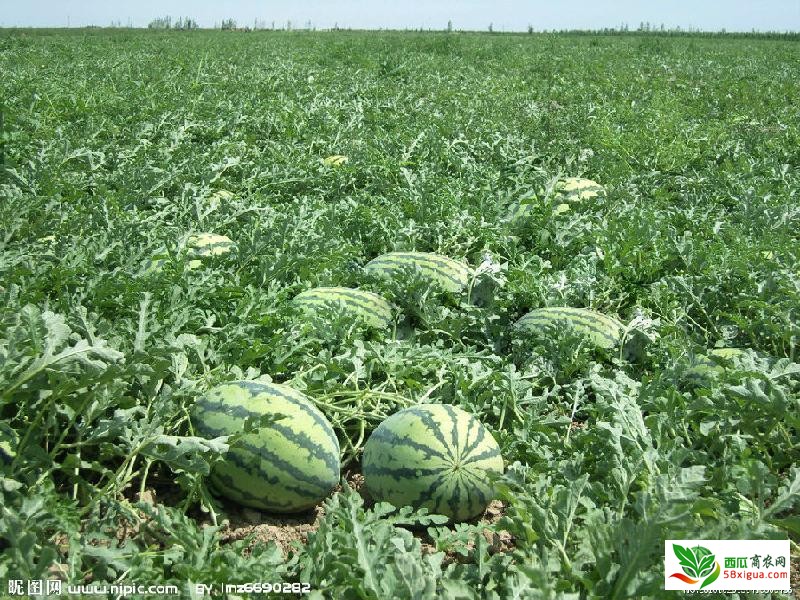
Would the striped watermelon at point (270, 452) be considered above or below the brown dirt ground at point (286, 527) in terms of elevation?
above

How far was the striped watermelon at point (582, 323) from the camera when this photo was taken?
3.47m

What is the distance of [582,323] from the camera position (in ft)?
11.6

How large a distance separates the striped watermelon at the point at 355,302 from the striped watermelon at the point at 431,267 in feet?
0.81

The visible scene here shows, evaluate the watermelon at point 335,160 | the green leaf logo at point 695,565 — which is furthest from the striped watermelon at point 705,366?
the watermelon at point 335,160

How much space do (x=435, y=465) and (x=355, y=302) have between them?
1.26 m

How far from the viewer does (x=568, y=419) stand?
9.51 ft

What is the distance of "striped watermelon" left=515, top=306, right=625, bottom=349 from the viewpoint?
347 centimetres

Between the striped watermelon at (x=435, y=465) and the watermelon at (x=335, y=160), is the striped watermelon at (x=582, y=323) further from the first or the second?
the watermelon at (x=335, y=160)

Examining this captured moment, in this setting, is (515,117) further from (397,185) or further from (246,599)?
(246,599)

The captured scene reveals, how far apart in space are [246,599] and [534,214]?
3478mm

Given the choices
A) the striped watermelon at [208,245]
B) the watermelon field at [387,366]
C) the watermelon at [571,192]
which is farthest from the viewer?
the watermelon at [571,192]

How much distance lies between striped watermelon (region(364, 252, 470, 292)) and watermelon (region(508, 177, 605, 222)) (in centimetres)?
118

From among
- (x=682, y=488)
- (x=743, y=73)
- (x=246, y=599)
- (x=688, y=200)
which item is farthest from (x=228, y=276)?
(x=743, y=73)

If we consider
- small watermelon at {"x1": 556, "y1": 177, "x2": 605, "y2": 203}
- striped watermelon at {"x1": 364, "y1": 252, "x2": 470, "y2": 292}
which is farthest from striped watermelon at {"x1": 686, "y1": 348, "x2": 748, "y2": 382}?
small watermelon at {"x1": 556, "y1": 177, "x2": 605, "y2": 203}
